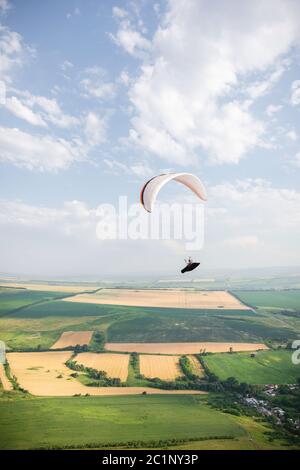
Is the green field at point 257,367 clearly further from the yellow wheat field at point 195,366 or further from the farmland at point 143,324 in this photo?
the farmland at point 143,324

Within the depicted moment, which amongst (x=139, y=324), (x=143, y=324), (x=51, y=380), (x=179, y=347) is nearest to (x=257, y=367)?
(x=179, y=347)

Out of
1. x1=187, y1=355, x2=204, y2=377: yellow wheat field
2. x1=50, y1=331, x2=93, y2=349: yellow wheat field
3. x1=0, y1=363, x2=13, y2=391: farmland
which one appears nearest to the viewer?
x1=0, y1=363, x2=13, y2=391: farmland

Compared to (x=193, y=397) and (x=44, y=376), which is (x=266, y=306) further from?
(x=44, y=376)

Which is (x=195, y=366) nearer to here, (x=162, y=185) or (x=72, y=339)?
(x=72, y=339)

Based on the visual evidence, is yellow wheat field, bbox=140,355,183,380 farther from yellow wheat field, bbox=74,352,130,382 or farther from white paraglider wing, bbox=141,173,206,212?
white paraglider wing, bbox=141,173,206,212

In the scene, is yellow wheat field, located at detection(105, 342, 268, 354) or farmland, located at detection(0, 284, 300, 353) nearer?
yellow wheat field, located at detection(105, 342, 268, 354)

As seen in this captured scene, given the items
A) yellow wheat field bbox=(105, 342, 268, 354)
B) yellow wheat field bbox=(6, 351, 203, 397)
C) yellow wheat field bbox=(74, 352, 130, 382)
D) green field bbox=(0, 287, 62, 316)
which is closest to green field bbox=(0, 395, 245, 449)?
yellow wheat field bbox=(6, 351, 203, 397)
